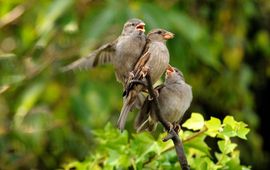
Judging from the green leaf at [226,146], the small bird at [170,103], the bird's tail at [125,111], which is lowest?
the green leaf at [226,146]

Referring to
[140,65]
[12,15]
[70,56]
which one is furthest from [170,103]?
[12,15]

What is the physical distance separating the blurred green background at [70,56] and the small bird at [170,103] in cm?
153

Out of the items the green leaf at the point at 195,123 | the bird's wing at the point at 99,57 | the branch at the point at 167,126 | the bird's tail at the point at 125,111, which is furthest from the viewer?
the bird's wing at the point at 99,57

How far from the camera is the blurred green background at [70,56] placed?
3998mm

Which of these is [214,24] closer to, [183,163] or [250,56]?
[250,56]

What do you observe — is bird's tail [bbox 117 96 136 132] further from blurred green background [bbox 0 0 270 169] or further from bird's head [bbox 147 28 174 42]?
blurred green background [bbox 0 0 270 169]

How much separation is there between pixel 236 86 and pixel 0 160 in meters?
2.23

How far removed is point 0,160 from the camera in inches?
149

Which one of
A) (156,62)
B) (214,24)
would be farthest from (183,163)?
(214,24)

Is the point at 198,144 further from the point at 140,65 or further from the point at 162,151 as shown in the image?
the point at 140,65

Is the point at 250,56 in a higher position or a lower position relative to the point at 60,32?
lower

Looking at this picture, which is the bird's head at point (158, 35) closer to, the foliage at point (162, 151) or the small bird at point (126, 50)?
the small bird at point (126, 50)

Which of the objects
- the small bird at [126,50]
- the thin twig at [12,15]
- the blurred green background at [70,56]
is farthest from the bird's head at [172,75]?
the thin twig at [12,15]

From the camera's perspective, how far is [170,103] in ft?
6.09
